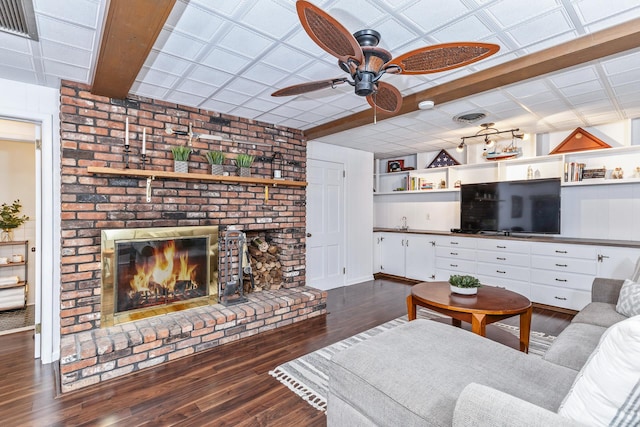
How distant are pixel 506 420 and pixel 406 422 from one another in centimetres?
40

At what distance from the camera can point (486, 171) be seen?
16.4ft

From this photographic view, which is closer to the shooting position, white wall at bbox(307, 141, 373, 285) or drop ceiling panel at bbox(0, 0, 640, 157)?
drop ceiling panel at bbox(0, 0, 640, 157)

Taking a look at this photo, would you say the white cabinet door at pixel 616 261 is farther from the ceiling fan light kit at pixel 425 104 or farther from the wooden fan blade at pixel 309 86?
the wooden fan blade at pixel 309 86

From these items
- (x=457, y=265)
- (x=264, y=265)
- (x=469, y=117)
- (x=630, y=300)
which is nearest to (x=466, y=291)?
(x=630, y=300)

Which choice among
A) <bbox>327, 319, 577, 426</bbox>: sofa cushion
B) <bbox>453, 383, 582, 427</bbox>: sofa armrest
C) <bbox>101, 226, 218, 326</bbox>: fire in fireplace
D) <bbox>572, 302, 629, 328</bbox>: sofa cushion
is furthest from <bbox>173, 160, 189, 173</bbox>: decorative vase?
<bbox>572, 302, 629, 328</bbox>: sofa cushion

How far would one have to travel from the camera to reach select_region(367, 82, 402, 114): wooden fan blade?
1.96m

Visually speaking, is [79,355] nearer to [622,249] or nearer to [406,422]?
[406,422]

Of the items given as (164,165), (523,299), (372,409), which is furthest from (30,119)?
(523,299)

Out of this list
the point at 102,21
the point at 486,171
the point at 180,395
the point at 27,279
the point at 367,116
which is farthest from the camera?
the point at 486,171

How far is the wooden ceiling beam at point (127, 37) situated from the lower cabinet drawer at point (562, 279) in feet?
15.1

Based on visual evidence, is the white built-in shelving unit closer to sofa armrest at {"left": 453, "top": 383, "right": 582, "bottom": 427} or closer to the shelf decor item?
the shelf decor item

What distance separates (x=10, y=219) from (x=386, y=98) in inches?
178

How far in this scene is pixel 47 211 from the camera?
265cm

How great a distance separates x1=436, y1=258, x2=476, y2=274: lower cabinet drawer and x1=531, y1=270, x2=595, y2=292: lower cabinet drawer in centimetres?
76
